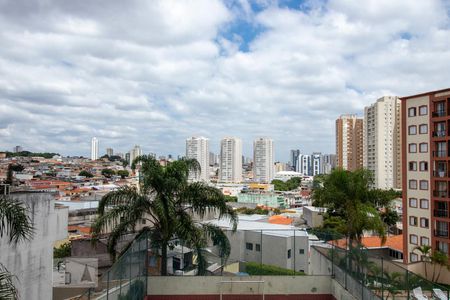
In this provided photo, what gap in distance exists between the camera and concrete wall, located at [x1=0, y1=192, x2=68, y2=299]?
30.8 feet

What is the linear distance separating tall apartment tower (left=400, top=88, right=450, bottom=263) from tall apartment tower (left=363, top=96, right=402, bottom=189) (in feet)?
193

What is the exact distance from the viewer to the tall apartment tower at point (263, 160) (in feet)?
596

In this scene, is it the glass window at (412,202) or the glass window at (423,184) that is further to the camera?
the glass window at (412,202)

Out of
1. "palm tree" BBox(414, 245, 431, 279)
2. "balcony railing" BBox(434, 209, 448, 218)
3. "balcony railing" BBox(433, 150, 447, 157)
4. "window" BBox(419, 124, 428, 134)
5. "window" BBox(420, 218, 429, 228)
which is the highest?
"window" BBox(419, 124, 428, 134)

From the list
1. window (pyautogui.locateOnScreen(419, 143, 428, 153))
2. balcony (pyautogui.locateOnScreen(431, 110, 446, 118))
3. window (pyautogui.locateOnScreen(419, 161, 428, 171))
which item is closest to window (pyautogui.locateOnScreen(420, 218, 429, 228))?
window (pyautogui.locateOnScreen(419, 161, 428, 171))

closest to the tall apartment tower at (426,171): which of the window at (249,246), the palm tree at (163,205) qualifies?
the window at (249,246)

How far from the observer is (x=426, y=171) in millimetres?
28031

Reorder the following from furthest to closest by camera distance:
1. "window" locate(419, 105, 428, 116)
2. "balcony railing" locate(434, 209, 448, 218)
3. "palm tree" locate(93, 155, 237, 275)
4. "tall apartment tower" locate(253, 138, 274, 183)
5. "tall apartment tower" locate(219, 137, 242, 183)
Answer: "tall apartment tower" locate(253, 138, 274, 183) < "tall apartment tower" locate(219, 137, 242, 183) < "window" locate(419, 105, 428, 116) < "balcony railing" locate(434, 209, 448, 218) < "palm tree" locate(93, 155, 237, 275)

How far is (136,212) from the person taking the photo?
12484mm

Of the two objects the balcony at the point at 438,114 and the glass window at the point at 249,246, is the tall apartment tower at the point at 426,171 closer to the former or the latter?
the balcony at the point at 438,114

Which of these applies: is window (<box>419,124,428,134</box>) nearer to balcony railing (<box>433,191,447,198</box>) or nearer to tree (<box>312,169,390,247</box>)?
balcony railing (<box>433,191,447,198</box>)

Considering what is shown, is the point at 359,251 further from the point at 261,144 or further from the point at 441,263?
the point at 261,144

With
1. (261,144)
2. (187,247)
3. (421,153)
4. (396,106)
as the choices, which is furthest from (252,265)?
(261,144)

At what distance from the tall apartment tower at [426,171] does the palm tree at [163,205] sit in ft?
65.2
